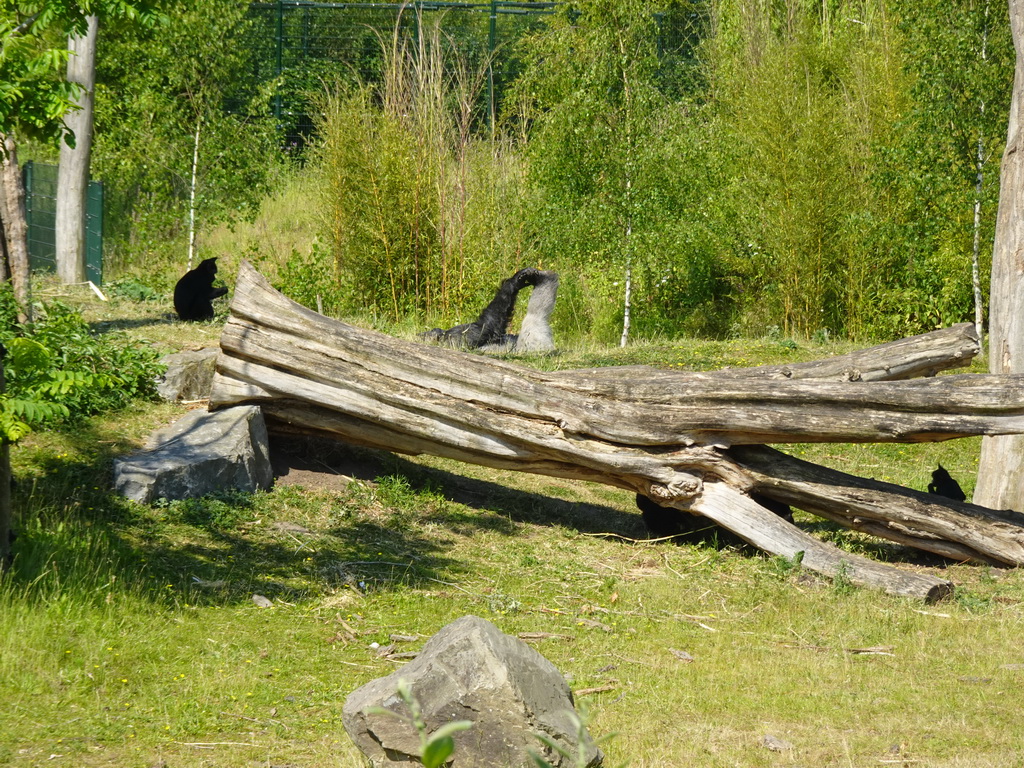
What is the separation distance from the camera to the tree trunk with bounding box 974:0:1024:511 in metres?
8.95

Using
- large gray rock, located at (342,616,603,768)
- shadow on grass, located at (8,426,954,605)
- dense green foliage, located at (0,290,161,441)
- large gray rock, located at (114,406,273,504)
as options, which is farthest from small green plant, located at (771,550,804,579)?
dense green foliage, located at (0,290,161,441)

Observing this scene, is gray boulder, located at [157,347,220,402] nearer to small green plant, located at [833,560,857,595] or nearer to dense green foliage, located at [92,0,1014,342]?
small green plant, located at [833,560,857,595]

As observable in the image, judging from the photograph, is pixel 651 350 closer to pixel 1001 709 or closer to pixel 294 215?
pixel 1001 709

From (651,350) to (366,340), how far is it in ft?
23.0

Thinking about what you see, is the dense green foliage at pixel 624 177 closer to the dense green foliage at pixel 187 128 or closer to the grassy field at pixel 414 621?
the dense green foliage at pixel 187 128

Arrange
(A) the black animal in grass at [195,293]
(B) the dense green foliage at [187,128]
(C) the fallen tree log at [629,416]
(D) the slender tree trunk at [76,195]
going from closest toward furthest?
1. (C) the fallen tree log at [629,416]
2. (A) the black animal in grass at [195,293]
3. (D) the slender tree trunk at [76,195]
4. (B) the dense green foliage at [187,128]

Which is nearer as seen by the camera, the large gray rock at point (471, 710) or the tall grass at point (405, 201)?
the large gray rock at point (471, 710)

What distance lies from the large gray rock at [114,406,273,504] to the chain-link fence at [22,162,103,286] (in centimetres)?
842

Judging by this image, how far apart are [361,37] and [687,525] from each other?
19647mm

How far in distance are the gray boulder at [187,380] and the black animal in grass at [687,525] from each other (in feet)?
12.4

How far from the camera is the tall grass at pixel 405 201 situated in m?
16.5

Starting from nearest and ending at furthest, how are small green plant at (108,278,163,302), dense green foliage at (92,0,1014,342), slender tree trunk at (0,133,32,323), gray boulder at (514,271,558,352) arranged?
slender tree trunk at (0,133,32,323)
small green plant at (108,278,163,302)
gray boulder at (514,271,558,352)
dense green foliage at (92,0,1014,342)

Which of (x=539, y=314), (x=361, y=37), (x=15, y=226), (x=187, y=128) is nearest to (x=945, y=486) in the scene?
(x=539, y=314)

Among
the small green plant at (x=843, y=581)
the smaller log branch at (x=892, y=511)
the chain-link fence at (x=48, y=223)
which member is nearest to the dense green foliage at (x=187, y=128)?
the chain-link fence at (x=48, y=223)
